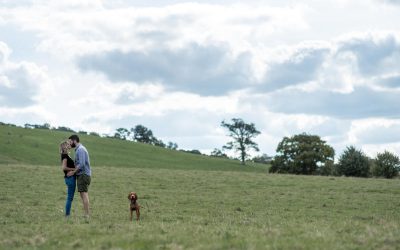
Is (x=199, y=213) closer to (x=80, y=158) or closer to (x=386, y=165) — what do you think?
(x=80, y=158)

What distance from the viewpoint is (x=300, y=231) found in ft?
44.5

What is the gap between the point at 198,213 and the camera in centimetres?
2289

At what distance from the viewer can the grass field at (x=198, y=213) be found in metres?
12.2

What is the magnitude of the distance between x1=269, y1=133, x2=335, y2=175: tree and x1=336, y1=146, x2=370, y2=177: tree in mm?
8744

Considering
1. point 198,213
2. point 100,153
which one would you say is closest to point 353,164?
point 100,153

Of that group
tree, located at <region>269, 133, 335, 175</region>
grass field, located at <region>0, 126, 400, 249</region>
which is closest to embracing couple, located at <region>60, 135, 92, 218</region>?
grass field, located at <region>0, 126, 400, 249</region>

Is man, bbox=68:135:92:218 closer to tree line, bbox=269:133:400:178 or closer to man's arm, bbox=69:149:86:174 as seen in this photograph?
man's arm, bbox=69:149:86:174

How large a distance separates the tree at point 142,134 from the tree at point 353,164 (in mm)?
93256

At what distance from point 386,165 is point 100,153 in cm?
4521

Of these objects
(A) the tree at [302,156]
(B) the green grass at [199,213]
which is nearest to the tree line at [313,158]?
(A) the tree at [302,156]

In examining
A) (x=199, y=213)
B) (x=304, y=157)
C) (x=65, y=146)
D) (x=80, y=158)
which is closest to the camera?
(x=80, y=158)

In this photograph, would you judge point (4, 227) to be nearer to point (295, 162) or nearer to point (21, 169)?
point (21, 169)

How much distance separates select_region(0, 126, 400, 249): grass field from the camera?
12.2 meters

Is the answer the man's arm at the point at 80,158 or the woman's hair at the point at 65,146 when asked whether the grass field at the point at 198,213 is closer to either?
the man's arm at the point at 80,158
